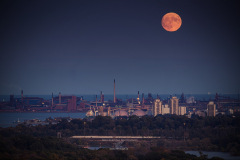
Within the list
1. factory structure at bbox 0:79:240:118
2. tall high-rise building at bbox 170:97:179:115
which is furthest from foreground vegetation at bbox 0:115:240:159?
factory structure at bbox 0:79:240:118

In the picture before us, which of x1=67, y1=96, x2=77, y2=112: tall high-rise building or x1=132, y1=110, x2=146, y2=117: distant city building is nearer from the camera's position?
x1=132, y1=110, x2=146, y2=117: distant city building

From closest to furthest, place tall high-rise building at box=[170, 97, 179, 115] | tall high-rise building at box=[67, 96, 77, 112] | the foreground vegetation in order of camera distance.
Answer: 1. the foreground vegetation
2. tall high-rise building at box=[170, 97, 179, 115]
3. tall high-rise building at box=[67, 96, 77, 112]

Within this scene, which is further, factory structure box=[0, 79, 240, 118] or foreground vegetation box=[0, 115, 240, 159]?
factory structure box=[0, 79, 240, 118]

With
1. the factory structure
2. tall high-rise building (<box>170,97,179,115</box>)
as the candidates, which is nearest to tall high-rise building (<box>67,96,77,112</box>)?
the factory structure

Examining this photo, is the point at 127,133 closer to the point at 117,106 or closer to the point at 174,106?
the point at 174,106

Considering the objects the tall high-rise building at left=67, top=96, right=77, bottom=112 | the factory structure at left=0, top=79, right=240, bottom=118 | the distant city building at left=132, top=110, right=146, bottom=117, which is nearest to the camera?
the distant city building at left=132, top=110, right=146, bottom=117

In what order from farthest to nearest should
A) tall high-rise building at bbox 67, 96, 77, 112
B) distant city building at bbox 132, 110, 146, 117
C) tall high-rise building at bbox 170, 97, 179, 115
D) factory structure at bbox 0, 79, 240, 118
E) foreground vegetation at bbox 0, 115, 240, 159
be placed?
1. tall high-rise building at bbox 67, 96, 77, 112
2. factory structure at bbox 0, 79, 240, 118
3. tall high-rise building at bbox 170, 97, 179, 115
4. distant city building at bbox 132, 110, 146, 117
5. foreground vegetation at bbox 0, 115, 240, 159

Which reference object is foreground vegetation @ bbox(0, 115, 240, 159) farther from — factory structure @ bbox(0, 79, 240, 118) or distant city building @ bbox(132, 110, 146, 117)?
factory structure @ bbox(0, 79, 240, 118)

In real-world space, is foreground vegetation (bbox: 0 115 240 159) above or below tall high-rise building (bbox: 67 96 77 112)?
below

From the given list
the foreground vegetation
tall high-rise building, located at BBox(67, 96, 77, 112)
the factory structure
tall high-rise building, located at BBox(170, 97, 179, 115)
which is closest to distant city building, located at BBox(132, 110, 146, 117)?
the factory structure
